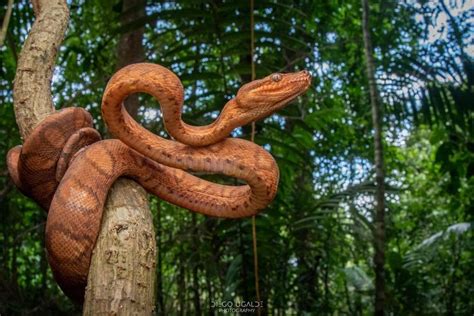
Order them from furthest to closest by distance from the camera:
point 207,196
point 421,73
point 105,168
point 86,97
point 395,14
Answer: point 395,14
point 86,97
point 421,73
point 207,196
point 105,168

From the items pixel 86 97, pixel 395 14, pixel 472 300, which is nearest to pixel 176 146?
pixel 86 97

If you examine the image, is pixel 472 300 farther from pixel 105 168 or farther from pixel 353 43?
pixel 105 168

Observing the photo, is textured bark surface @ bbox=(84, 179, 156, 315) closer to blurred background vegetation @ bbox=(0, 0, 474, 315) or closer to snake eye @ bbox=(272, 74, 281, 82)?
snake eye @ bbox=(272, 74, 281, 82)

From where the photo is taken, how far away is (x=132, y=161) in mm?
1994

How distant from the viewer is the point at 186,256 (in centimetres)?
676

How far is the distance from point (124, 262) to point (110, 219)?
207 millimetres

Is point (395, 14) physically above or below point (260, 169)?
above

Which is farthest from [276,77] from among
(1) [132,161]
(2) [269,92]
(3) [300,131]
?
(3) [300,131]

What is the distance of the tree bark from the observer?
1303 mm

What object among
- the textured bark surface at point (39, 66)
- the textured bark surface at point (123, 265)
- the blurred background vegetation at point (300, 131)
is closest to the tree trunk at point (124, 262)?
the textured bark surface at point (123, 265)

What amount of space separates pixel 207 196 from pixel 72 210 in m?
0.81

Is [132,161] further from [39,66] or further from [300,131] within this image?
[300,131]

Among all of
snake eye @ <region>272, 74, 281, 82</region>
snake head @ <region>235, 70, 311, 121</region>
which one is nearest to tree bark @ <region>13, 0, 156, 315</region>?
snake head @ <region>235, 70, 311, 121</region>

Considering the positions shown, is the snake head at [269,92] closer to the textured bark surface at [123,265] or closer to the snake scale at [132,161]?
the snake scale at [132,161]
